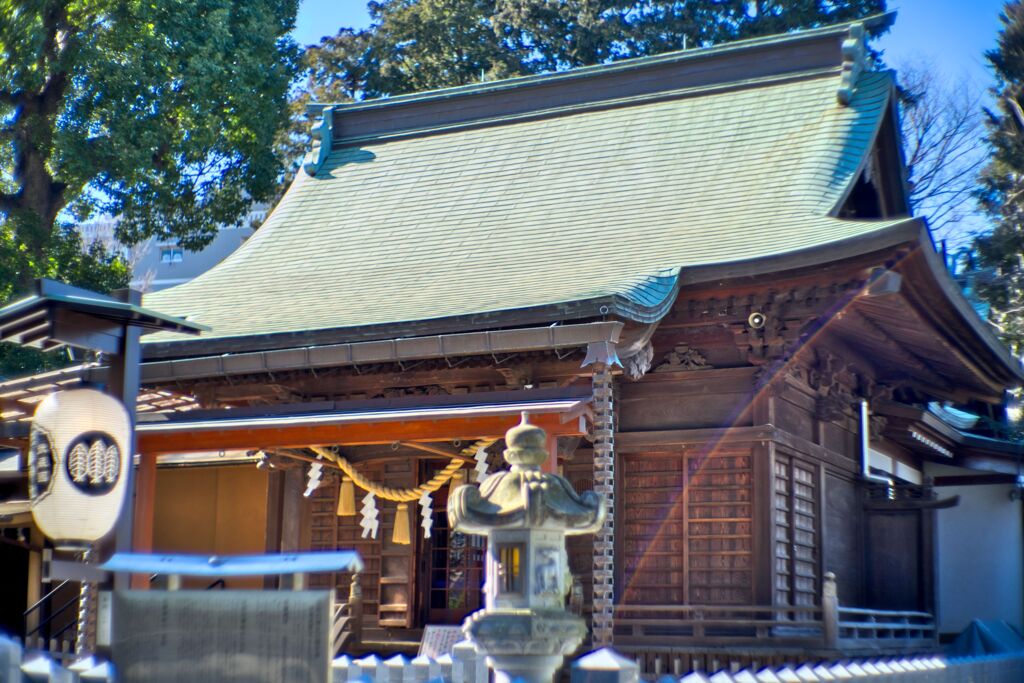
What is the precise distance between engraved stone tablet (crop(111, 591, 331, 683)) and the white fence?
170 millimetres

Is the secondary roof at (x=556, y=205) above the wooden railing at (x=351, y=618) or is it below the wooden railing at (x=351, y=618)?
above

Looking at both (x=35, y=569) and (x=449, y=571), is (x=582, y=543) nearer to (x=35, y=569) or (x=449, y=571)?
(x=449, y=571)

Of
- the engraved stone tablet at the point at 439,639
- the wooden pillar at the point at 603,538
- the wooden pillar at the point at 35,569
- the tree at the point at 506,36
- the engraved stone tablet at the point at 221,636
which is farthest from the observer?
the tree at the point at 506,36

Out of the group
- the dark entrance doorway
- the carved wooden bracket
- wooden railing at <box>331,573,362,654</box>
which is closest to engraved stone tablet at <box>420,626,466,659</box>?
the dark entrance doorway

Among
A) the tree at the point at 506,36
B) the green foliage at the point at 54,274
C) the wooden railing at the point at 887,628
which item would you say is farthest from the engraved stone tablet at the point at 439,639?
the tree at the point at 506,36

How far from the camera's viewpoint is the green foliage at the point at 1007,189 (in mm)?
18656

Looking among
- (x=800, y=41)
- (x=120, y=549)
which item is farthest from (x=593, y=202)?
(x=120, y=549)

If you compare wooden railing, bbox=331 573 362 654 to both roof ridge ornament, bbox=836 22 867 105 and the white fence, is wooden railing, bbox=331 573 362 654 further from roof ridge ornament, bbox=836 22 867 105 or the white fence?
roof ridge ornament, bbox=836 22 867 105

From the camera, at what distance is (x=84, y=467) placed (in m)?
6.84

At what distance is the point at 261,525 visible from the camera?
15.6 m

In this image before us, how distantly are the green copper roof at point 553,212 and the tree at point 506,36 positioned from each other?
10.1 m

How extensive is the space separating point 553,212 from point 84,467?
25.6ft

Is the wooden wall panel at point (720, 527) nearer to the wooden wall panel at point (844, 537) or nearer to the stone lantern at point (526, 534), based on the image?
the wooden wall panel at point (844, 537)

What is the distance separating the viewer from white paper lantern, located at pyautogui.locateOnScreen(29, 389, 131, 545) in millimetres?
6816
